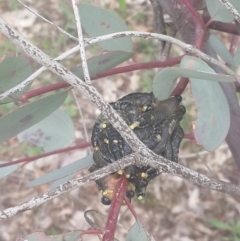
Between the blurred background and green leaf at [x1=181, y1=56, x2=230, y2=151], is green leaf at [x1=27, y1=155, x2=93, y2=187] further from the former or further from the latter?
the blurred background

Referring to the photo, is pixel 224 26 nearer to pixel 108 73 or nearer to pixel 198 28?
pixel 198 28

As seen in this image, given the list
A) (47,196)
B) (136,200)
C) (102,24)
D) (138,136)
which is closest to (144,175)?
(138,136)

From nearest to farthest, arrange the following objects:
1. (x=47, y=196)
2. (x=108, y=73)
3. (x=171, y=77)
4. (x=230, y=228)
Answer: (x=47, y=196), (x=171, y=77), (x=108, y=73), (x=230, y=228)

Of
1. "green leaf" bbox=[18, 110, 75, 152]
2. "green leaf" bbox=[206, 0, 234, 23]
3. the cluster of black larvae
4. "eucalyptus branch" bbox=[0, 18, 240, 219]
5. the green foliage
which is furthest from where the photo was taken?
the green foliage

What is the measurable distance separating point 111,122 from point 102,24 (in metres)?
0.30

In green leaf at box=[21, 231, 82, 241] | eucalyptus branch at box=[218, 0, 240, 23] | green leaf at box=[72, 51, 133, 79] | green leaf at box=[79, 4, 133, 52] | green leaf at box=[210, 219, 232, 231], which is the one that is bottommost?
green leaf at box=[21, 231, 82, 241]

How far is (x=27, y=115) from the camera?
2.00 ft

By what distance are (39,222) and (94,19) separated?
115cm

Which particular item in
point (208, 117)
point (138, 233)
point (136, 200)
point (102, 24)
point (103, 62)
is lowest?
point (138, 233)

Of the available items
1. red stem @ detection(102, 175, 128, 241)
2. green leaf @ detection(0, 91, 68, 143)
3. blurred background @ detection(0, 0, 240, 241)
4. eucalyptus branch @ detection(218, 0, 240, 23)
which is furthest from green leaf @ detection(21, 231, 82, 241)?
blurred background @ detection(0, 0, 240, 241)

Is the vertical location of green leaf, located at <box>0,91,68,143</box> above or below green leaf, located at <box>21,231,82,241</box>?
above

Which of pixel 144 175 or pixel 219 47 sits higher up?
pixel 219 47

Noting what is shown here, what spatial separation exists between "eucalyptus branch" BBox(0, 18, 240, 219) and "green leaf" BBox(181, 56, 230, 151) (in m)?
0.08

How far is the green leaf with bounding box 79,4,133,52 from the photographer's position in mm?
697
